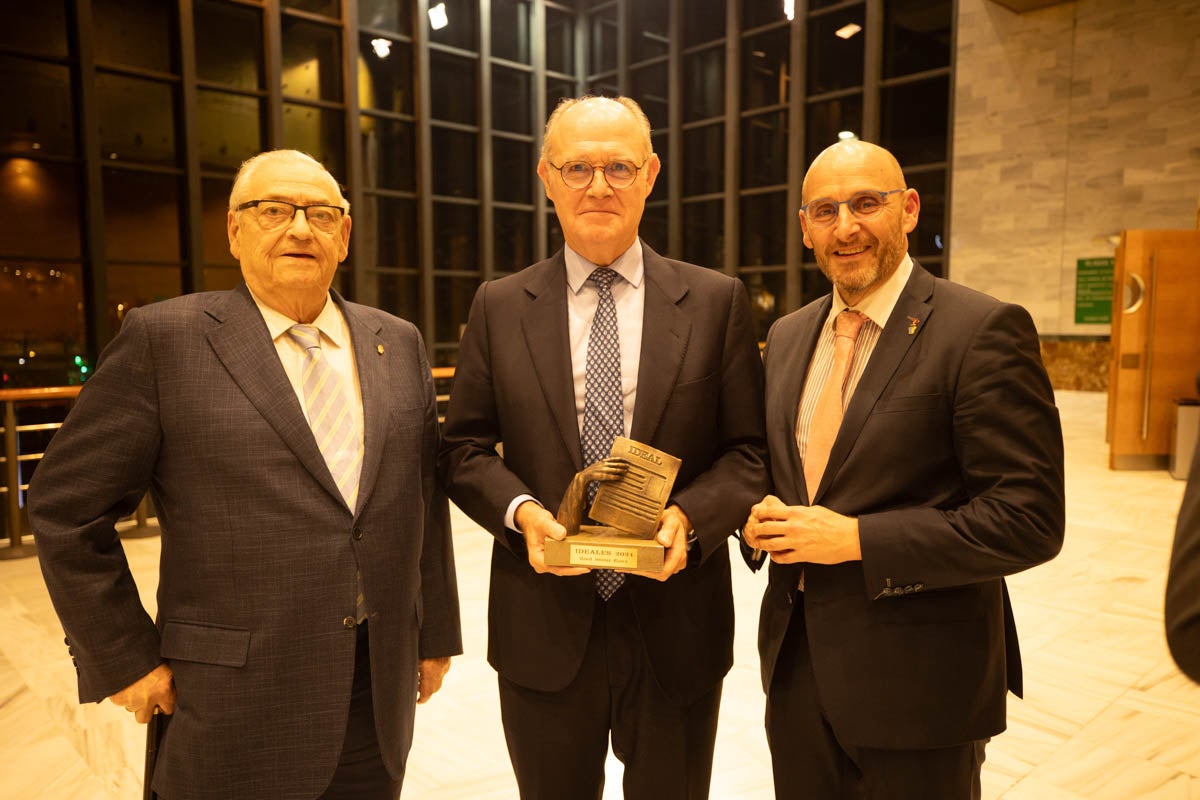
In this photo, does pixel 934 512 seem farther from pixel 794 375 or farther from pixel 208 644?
pixel 208 644

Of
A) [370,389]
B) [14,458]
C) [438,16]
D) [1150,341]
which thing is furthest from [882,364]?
[438,16]

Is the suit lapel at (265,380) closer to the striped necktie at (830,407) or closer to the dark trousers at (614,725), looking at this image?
the dark trousers at (614,725)

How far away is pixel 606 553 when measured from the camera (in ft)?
5.67

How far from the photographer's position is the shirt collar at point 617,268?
209 cm

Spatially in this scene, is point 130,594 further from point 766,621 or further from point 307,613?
point 766,621

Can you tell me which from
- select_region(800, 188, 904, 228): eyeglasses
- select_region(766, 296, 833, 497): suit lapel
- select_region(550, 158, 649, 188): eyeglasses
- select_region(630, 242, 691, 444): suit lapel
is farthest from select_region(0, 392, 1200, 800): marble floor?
select_region(550, 158, 649, 188): eyeglasses

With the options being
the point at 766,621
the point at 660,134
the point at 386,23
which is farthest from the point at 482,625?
the point at 660,134

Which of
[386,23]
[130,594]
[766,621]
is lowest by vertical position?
[766,621]

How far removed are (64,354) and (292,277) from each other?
34.7 feet

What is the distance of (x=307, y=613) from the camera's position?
1819mm

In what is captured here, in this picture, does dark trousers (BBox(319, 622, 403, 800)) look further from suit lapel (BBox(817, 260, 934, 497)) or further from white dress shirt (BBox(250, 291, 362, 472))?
suit lapel (BBox(817, 260, 934, 497))

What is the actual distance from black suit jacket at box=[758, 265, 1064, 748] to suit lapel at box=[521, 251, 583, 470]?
1.80 feet

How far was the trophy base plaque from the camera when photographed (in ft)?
5.67

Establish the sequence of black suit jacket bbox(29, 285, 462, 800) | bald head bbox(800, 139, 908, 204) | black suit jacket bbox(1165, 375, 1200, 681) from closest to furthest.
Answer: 1. black suit jacket bbox(1165, 375, 1200, 681)
2. black suit jacket bbox(29, 285, 462, 800)
3. bald head bbox(800, 139, 908, 204)
